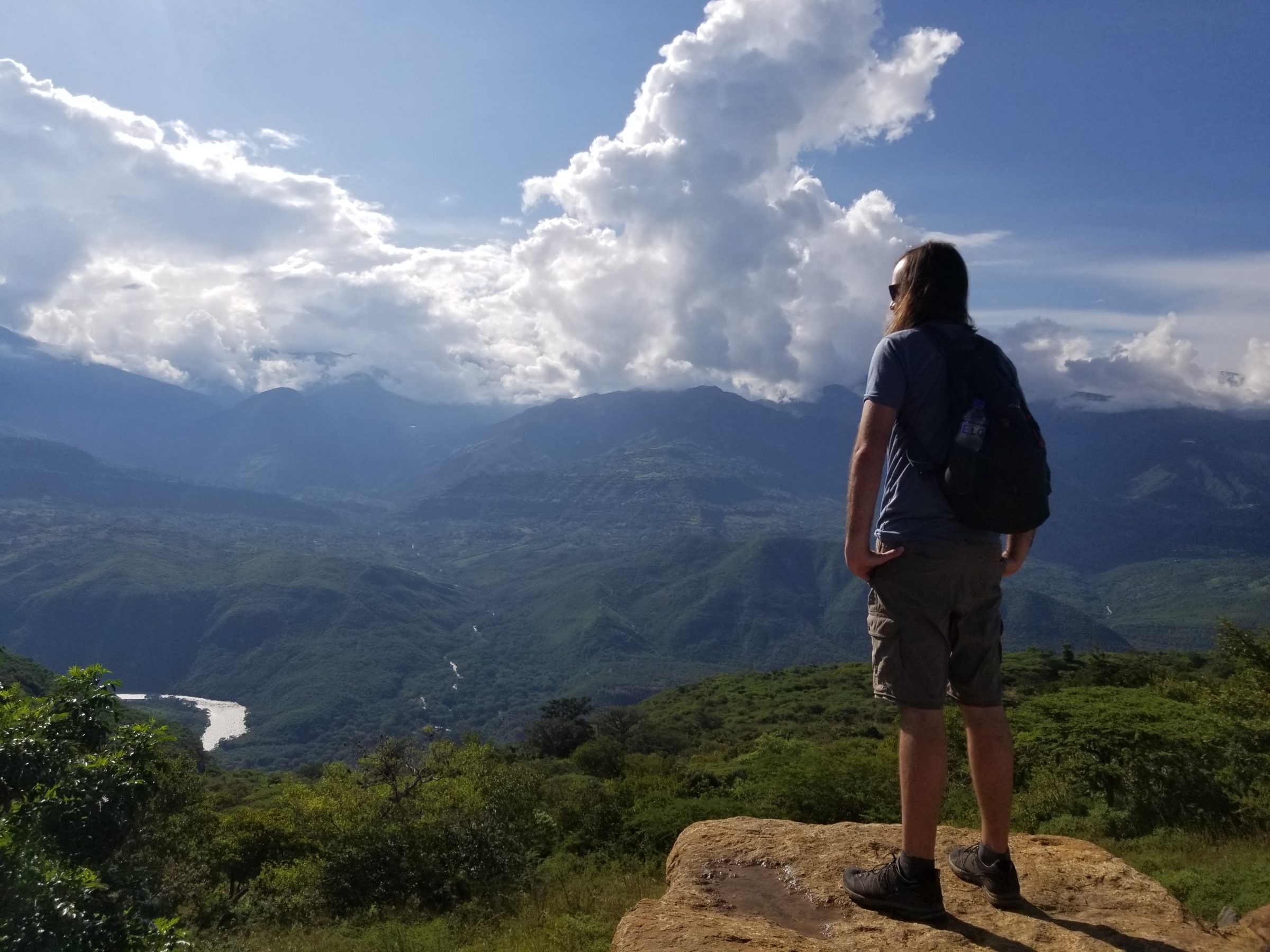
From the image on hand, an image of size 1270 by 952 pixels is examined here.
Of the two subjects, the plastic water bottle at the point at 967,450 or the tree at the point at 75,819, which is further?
the tree at the point at 75,819

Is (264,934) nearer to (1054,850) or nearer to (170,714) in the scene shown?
(1054,850)

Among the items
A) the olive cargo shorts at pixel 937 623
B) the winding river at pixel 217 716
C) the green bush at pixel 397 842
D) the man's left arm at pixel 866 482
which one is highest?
the man's left arm at pixel 866 482

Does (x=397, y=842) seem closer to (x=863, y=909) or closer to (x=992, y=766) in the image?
(x=863, y=909)

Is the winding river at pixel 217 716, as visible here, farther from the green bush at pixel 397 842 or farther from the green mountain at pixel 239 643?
the green bush at pixel 397 842

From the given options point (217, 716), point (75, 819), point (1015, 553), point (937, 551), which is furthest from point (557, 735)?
point (217, 716)

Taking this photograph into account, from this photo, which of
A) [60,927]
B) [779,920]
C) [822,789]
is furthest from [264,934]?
[779,920]

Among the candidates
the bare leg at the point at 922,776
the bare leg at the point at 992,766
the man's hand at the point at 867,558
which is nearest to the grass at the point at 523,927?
the bare leg at the point at 922,776

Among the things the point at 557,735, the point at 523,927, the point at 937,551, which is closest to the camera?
the point at 937,551

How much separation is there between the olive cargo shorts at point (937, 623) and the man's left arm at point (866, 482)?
13 cm

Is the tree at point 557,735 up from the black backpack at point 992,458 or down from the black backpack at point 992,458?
down

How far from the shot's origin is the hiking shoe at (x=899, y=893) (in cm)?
384

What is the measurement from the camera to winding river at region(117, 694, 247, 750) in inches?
4906

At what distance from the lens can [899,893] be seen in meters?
3.89

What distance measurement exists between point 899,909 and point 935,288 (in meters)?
3.03
